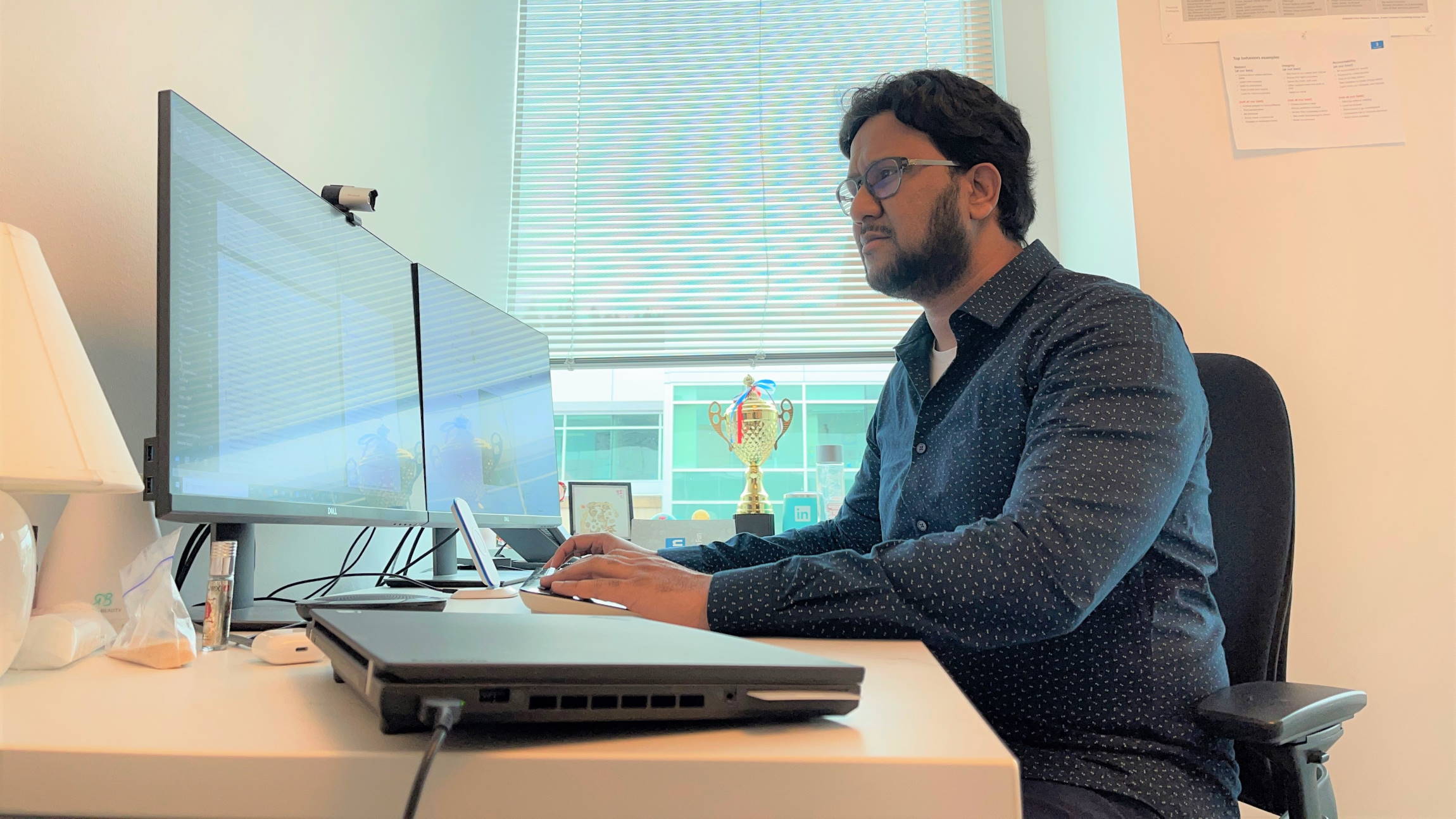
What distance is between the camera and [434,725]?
0.39 m

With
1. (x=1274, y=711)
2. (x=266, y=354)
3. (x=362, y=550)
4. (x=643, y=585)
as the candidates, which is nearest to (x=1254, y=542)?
(x=1274, y=711)

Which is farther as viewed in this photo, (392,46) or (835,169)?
(835,169)

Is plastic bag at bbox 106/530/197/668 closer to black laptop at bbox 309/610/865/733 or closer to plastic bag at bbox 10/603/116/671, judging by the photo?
plastic bag at bbox 10/603/116/671

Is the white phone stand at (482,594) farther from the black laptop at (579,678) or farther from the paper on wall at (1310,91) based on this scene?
the paper on wall at (1310,91)

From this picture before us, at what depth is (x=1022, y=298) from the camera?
1122 millimetres

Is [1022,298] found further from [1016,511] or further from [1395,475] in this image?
[1395,475]

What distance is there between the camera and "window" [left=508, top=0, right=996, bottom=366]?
2393mm

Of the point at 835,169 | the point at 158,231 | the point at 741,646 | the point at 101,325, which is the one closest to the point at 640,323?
the point at 835,169

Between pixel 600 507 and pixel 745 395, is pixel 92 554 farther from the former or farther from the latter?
pixel 745 395

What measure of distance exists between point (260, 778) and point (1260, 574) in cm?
106

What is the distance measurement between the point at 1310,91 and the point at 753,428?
4.47ft

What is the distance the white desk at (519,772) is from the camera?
0.38 meters

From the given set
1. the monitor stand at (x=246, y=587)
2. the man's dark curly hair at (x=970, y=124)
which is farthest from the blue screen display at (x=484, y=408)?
the man's dark curly hair at (x=970, y=124)

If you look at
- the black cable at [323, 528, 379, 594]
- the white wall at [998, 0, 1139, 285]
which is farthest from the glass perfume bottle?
the white wall at [998, 0, 1139, 285]
